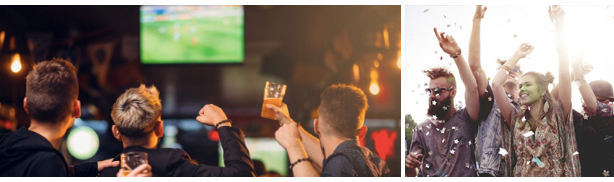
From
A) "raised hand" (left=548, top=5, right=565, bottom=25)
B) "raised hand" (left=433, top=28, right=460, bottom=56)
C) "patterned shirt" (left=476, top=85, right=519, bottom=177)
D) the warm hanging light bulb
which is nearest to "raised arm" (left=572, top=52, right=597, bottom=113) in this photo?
"raised hand" (left=548, top=5, right=565, bottom=25)

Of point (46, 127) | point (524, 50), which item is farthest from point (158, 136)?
point (524, 50)

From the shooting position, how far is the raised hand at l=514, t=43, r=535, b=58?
432 cm

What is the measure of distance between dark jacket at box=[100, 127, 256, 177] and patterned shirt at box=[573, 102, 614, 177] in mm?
2678

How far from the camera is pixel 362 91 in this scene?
166 inches

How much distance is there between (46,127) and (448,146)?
10.3ft

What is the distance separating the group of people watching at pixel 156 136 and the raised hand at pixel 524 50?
136 cm

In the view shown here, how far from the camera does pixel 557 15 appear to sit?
4.33 metres

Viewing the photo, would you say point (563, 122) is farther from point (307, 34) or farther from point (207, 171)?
point (207, 171)

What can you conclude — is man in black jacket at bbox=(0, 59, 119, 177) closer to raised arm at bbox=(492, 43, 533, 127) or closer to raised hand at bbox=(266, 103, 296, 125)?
raised hand at bbox=(266, 103, 296, 125)

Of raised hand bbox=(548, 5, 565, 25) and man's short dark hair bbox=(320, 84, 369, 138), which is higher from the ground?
raised hand bbox=(548, 5, 565, 25)

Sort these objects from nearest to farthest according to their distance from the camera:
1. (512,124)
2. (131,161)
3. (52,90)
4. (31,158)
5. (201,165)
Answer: (131,161), (31,158), (52,90), (201,165), (512,124)

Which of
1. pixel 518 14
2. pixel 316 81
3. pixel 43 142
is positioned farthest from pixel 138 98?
pixel 518 14

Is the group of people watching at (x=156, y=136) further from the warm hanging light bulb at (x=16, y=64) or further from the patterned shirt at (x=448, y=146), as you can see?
the patterned shirt at (x=448, y=146)

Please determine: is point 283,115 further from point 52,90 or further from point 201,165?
point 52,90
